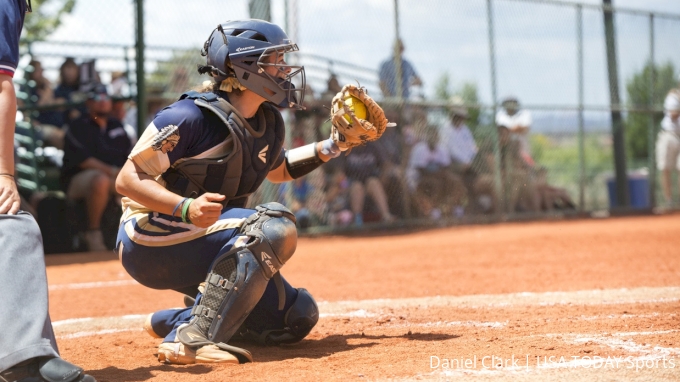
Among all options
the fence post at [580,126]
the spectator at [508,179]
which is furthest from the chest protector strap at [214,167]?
the fence post at [580,126]

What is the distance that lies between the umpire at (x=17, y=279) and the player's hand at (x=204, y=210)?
0.65 m

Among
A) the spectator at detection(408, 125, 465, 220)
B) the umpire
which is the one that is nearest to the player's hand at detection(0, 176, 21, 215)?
the umpire

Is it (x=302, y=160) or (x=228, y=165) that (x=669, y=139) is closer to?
(x=302, y=160)

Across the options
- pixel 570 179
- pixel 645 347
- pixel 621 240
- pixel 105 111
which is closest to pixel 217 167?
pixel 645 347

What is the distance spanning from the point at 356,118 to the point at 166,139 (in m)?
1.01

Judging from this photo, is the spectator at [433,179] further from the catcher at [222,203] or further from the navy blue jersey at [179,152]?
the navy blue jersey at [179,152]

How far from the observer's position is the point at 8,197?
2.83m

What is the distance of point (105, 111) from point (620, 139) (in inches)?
372

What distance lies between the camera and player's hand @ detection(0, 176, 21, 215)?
281 centimetres

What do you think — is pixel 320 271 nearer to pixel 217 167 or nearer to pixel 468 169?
pixel 217 167

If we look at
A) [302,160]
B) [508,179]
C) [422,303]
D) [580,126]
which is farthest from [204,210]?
[580,126]

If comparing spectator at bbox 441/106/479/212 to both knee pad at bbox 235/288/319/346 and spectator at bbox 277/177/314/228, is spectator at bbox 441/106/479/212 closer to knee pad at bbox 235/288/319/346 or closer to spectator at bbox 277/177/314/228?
spectator at bbox 277/177/314/228

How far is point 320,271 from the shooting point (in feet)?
25.0

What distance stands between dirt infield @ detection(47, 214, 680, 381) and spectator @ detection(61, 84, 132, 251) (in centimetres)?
52
